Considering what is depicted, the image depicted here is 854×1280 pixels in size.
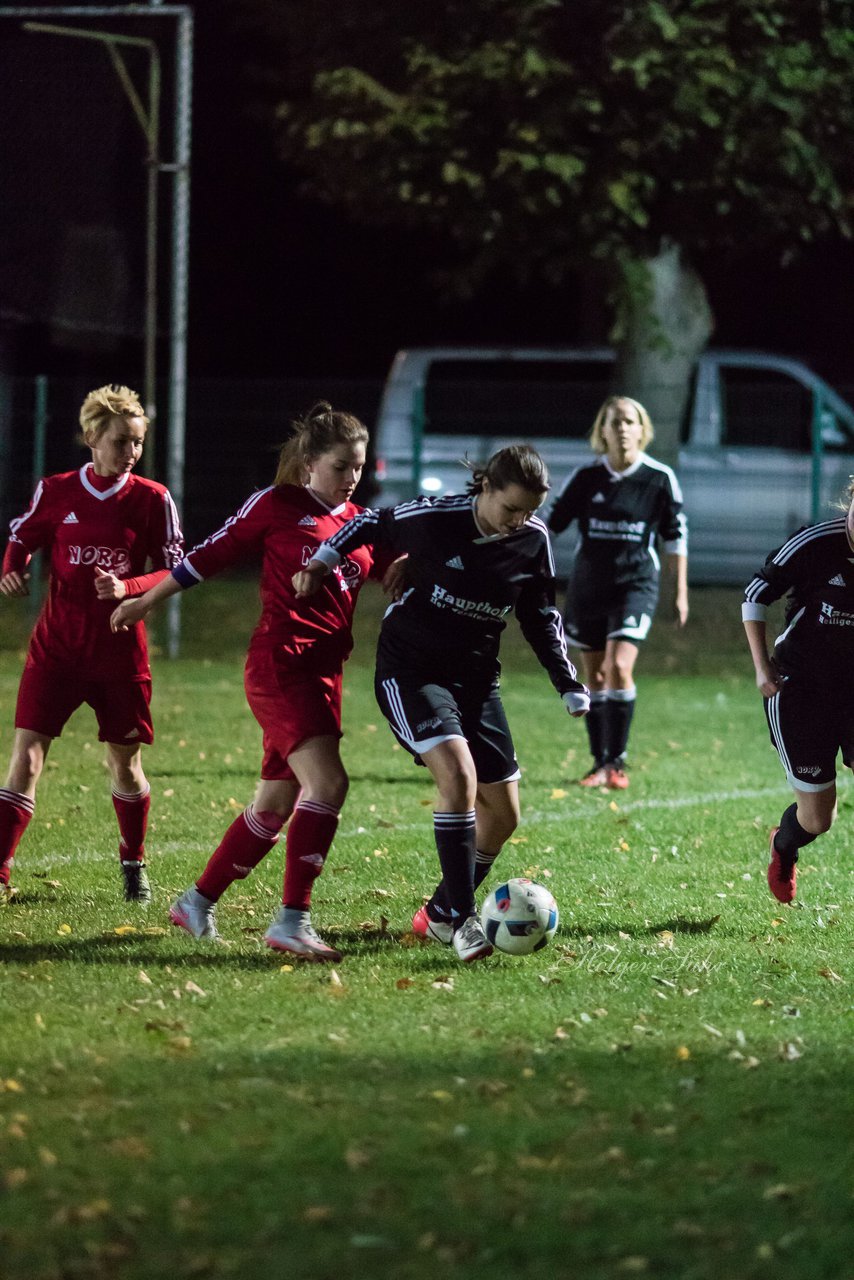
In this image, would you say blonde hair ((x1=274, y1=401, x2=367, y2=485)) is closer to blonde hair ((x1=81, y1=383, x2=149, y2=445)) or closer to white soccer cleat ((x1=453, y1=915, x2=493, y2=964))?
blonde hair ((x1=81, y1=383, x2=149, y2=445))

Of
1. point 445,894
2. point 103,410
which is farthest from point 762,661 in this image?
point 103,410

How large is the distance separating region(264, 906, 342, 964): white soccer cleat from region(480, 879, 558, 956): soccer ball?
0.52 meters

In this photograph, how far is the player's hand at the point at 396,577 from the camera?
6.03 metres

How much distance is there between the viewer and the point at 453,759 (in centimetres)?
585

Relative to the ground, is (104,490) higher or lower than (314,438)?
lower

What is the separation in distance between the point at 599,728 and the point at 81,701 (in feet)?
12.7

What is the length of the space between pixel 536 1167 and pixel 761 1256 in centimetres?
60

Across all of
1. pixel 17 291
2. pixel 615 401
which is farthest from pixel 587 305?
pixel 615 401

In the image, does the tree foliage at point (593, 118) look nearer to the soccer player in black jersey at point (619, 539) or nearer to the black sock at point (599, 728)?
the soccer player in black jersey at point (619, 539)

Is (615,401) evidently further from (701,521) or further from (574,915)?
(701,521)

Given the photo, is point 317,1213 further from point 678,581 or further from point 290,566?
point 678,581

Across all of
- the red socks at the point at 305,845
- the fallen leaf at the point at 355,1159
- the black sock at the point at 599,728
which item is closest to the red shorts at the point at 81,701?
the red socks at the point at 305,845

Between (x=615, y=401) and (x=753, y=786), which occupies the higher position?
(x=615, y=401)

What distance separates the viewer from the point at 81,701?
22.0 ft
